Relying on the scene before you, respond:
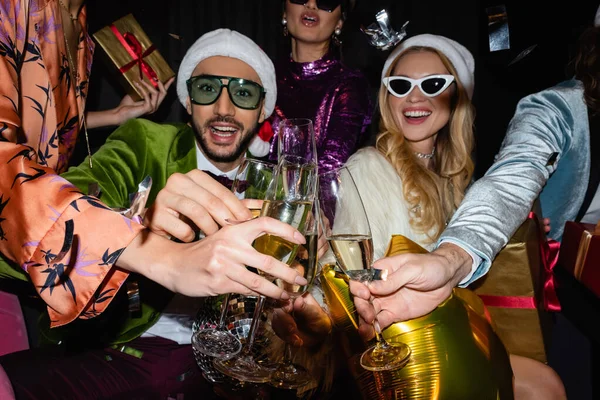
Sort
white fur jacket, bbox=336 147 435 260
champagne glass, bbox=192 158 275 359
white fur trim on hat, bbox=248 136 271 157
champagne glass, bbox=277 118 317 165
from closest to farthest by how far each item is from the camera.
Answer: champagne glass, bbox=192 158 275 359 → champagne glass, bbox=277 118 317 165 → white fur jacket, bbox=336 147 435 260 → white fur trim on hat, bbox=248 136 271 157

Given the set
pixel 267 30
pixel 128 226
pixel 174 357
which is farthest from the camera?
pixel 267 30

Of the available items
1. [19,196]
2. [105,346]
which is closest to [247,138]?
[105,346]

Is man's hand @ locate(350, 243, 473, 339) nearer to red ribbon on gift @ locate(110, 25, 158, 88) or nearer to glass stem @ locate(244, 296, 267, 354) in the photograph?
glass stem @ locate(244, 296, 267, 354)

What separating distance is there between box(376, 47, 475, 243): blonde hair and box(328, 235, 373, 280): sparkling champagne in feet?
3.91

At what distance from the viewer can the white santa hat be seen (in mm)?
2561

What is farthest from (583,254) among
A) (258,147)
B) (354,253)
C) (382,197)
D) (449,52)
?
(258,147)

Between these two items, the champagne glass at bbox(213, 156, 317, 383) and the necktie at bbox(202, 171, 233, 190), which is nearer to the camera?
the champagne glass at bbox(213, 156, 317, 383)

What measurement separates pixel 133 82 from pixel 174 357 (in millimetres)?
1896

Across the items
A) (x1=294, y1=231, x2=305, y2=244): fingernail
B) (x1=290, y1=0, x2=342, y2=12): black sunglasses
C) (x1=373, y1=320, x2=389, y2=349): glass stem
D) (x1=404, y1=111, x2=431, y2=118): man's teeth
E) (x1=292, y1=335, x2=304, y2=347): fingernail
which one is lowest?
(x1=373, y1=320, x2=389, y2=349): glass stem

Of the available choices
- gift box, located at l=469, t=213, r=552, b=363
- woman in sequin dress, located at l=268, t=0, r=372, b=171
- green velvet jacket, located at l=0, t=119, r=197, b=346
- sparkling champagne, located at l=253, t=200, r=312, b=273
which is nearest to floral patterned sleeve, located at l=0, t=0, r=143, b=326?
sparkling champagne, located at l=253, t=200, r=312, b=273

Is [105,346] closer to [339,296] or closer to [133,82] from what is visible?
[339,296]

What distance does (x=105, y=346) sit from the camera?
167cm

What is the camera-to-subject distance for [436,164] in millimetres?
2613

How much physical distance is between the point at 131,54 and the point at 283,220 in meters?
2.31
